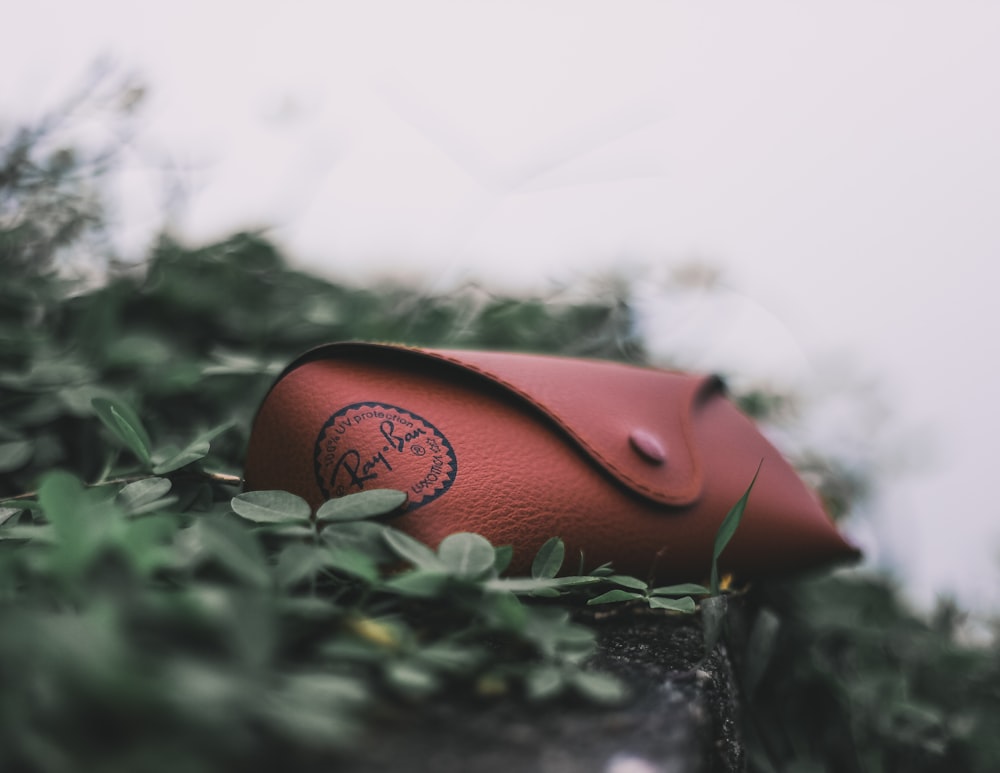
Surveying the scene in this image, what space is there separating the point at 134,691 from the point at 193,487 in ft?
1.38

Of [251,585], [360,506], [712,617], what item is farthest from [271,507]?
[712,617]

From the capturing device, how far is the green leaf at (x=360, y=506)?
519 mm

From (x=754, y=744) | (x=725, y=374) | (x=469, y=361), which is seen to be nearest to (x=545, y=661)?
(x=469, y=361)

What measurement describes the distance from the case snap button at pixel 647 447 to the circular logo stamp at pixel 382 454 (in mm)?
194

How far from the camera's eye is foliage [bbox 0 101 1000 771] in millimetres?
287

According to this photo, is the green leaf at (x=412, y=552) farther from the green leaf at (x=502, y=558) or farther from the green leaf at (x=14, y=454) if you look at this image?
the green leaf at (x=14, y=454)

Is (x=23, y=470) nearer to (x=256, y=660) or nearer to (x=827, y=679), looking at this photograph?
(x=256, y=660)

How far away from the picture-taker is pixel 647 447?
2.35ft

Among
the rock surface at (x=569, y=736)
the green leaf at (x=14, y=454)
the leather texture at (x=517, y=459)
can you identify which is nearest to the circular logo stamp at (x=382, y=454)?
the leather texture at (x=517, y=459)

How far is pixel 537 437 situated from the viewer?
68cm

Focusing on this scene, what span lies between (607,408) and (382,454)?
0.25m

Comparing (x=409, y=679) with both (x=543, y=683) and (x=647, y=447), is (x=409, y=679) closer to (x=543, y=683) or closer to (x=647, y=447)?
(x=543, y=683)

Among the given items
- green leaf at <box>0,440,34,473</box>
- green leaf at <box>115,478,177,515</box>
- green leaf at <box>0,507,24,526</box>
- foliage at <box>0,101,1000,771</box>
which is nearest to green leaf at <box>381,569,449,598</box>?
foliage at <box>0,101,1000,771</box>

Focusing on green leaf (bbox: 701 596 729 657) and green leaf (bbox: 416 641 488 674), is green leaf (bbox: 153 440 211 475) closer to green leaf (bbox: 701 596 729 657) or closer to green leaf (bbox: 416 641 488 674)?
green leaf (bbox: 416 641 488 674)
